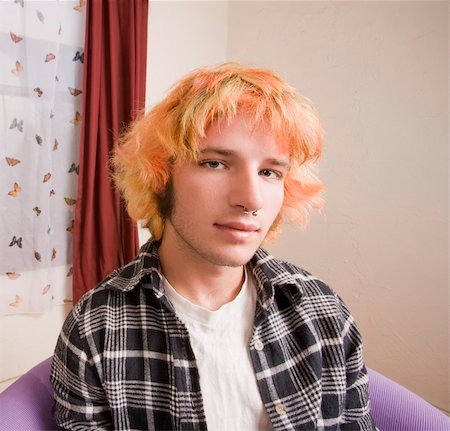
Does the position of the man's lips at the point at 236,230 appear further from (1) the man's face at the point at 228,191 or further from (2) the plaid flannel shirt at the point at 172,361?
(2) the plaid flannel shirt at the point at 172,361

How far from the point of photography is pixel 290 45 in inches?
81.6

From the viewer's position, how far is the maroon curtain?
5.61 feet

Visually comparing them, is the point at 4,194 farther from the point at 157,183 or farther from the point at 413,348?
the point at 413,348

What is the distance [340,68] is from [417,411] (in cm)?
144

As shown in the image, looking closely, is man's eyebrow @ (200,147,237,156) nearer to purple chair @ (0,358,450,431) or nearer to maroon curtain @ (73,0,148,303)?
purple chair @ (0,358,450,431)

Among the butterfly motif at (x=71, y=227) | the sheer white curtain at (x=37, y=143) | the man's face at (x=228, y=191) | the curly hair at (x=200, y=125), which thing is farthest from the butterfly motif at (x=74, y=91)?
the man's face at (x=228, y=191)

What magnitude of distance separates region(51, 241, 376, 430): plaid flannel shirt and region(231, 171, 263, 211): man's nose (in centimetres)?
23

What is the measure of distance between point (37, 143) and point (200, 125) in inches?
40.7

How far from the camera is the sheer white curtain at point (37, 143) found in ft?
4.97

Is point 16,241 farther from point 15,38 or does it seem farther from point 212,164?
point 212,164

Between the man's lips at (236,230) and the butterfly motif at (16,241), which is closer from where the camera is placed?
the man's lips at (236,230)

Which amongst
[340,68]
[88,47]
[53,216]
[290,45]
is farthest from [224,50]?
[53,216]

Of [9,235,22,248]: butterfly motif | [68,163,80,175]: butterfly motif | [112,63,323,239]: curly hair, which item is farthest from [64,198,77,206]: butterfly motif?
[112,63,323,239]: curly hair

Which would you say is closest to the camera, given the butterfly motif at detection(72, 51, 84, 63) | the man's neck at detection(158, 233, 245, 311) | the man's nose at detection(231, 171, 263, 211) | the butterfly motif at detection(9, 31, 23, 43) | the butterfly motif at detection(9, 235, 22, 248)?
the man's nose at detection(231, 171, 263, 211)
